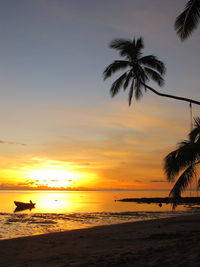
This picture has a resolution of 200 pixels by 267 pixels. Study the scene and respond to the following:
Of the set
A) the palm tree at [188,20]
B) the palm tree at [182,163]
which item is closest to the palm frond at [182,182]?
the palm tree at [182,163]

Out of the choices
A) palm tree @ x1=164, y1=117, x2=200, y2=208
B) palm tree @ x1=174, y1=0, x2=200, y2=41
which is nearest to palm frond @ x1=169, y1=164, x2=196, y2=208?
palm tree @ x1=164, y1=117, x2=200, y2=208

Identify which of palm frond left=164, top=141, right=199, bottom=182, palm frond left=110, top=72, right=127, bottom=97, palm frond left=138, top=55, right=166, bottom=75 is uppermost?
palm frond left=138, top=55, right=166, bottom=75

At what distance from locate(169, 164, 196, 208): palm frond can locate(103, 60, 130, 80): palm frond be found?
7.91 meters

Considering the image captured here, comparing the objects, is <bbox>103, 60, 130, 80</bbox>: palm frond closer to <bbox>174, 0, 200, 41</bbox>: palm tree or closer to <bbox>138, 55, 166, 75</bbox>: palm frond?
<bbox>138, 55, 166, 75</bbox>: palm frond

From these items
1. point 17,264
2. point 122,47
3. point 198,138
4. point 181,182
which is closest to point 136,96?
point 122,47

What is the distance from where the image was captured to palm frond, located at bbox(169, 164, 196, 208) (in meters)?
14.2

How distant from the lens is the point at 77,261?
10.9 meters

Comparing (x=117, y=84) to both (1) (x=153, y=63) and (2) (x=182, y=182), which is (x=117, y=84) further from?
(2) (x=182, y=182)

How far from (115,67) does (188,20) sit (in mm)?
6971

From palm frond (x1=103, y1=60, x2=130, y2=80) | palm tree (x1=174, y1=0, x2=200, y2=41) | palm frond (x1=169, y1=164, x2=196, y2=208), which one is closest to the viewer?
palm tree (x1=174, y1=0, x2=200, y2=41)

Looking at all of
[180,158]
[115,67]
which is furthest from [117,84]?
[180,158]

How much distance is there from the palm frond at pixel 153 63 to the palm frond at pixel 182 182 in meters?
7.49

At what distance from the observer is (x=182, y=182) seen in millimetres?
14273

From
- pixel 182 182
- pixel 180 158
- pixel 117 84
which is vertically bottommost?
pixel 182 182
